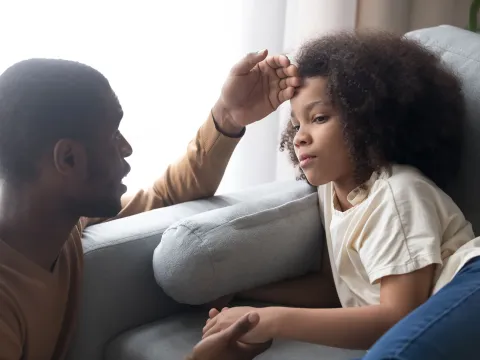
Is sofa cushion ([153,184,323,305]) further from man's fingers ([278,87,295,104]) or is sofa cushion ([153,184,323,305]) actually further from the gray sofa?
man's fingers ([278,87,295,104])

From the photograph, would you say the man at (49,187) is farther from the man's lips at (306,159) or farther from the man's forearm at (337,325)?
the man's lips at (306,159)

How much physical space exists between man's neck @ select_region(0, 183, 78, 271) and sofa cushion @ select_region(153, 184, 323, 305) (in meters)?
0.23

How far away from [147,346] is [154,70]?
0.75m

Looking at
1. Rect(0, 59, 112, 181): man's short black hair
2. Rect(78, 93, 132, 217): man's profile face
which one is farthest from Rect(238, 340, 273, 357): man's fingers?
Rect(0, 59, 112, 181): man's short black hair

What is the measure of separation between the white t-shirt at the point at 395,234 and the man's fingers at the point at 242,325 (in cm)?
21

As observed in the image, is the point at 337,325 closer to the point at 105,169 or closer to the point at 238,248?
the point at 238,248

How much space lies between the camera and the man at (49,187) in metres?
1.05

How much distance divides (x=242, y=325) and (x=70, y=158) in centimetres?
36

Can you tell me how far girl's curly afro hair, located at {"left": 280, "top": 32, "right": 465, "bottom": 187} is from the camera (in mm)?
1226

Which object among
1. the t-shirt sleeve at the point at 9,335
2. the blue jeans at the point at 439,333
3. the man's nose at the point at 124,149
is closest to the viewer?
the blue jeans at the point at 439,333

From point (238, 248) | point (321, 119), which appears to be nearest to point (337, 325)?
point (238, 248)

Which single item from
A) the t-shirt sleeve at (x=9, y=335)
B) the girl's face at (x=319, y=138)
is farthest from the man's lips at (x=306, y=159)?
the t-shirt sleeve at (x=9, y=335)

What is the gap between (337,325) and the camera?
43.9 inches

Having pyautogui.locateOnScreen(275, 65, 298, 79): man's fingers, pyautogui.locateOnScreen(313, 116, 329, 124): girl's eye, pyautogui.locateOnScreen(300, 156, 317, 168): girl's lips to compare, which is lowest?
pyautogui.locateOnScreen(300, 156, 317, 168): girl's lips
